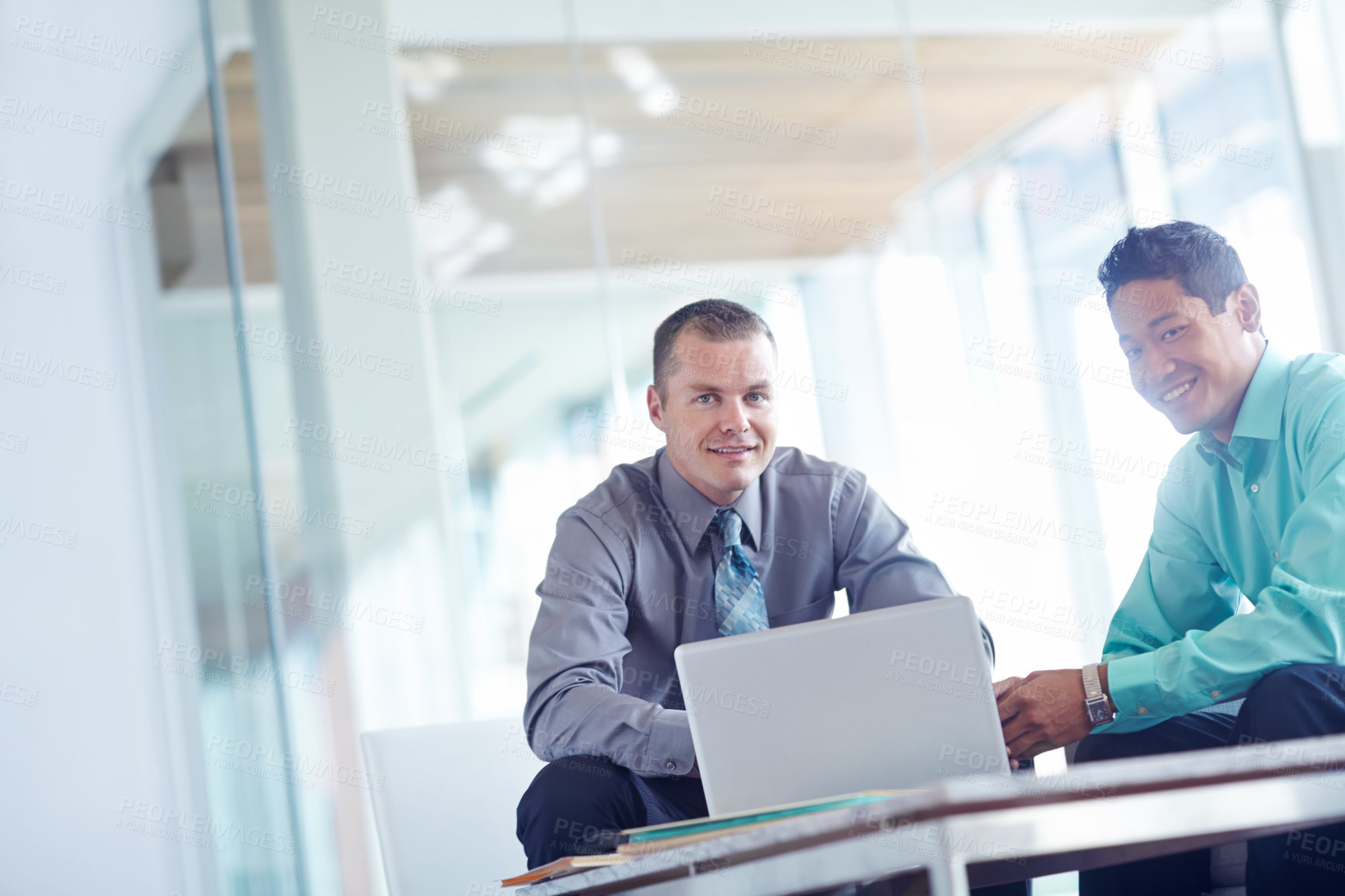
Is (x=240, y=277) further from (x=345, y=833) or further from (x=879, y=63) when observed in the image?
(x=879, y=63)

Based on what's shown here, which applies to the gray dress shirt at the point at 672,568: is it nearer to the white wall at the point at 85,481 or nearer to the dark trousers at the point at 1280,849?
the dark trousers at the point at 1280,849

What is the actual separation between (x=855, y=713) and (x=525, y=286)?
2.75 metres

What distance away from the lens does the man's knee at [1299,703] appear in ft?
5.22

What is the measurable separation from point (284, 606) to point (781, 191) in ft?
6.86

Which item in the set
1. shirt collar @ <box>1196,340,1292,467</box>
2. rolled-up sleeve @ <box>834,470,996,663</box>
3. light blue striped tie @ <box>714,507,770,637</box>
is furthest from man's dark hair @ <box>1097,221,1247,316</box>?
light blue striped tie @ <box>714,507,770,637</box>

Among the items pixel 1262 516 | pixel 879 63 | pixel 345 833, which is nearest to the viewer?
pixel 1262 516

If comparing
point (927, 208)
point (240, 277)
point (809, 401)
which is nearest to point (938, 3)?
point (927, 208)

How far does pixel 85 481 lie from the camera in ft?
10.1

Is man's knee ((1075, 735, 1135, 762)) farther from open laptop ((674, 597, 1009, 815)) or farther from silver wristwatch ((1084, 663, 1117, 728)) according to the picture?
open laptop ((674, 597, 1009, 815))

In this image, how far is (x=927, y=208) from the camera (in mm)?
4113

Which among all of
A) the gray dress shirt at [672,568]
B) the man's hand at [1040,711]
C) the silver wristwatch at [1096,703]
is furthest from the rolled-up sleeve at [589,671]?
the silver wristwatch at [1096,703]

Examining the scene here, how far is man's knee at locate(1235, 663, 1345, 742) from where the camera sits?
1592mm

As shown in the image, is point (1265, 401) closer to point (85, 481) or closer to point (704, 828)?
point (704, 828)

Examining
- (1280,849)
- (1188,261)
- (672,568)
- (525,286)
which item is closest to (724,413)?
(672,568)
